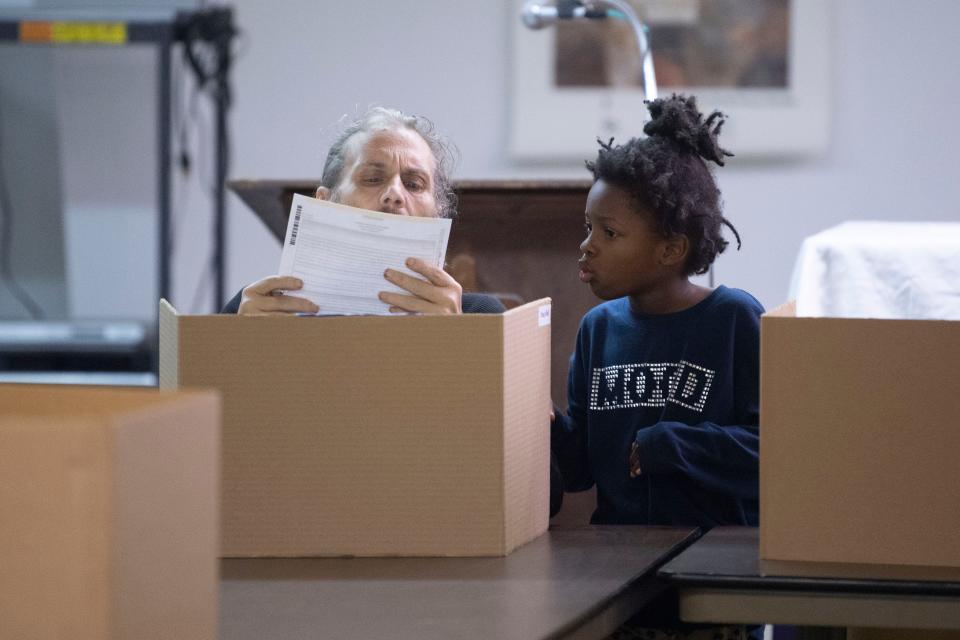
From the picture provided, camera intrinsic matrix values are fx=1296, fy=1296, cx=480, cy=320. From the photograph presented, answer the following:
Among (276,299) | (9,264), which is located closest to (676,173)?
(276,299)

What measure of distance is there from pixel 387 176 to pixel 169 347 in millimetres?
509

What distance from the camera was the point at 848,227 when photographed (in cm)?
251

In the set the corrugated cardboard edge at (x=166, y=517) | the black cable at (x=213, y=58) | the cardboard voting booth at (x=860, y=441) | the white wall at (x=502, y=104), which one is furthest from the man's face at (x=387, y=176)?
the white wall at (x=502, y=104)

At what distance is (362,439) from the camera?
4.04 feet

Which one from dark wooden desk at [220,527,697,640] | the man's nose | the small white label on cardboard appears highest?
the man's nose

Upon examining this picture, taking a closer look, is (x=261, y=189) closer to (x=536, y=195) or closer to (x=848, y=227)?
(x=536, y=195)

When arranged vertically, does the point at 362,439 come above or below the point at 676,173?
below

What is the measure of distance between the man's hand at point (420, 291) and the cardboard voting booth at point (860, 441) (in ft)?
1.14

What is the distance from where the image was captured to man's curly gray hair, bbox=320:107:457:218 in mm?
1776

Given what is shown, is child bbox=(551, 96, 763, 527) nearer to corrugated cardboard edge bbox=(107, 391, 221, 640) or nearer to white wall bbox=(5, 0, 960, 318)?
corrugated cardboard edge bbox=(107, 391, 221, 640)

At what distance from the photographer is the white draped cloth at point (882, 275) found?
7.16 feet

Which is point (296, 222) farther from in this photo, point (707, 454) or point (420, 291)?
point (707, 454)

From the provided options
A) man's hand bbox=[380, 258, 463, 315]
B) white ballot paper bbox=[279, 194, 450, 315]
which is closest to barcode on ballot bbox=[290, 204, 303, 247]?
white ballot paper bbox=[279, 194, 450, 315]

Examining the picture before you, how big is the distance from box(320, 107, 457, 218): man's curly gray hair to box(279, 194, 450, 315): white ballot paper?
0.49 metres
